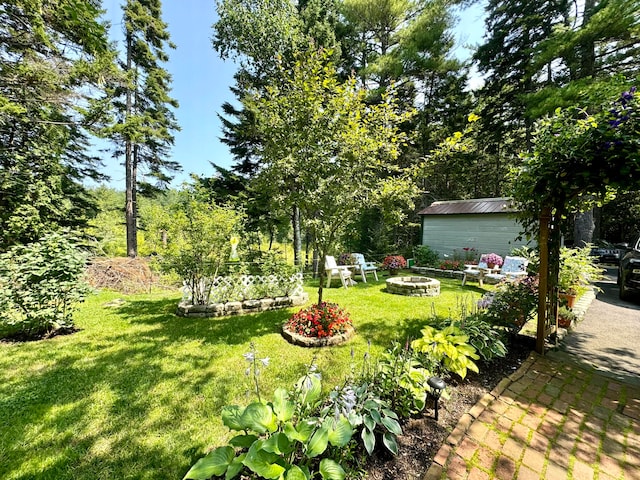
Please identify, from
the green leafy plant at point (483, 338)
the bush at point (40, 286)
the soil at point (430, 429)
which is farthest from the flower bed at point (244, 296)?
the soil at point (430, 429)

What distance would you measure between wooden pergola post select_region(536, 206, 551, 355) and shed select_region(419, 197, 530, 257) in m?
6.83

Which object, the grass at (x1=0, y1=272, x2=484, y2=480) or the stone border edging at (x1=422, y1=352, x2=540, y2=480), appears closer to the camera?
the stone border edging at (x1=422, y1=352, x2=540, y2=480)

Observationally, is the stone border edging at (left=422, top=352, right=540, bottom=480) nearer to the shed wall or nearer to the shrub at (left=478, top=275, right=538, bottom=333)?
the shrub at (left=478, top=275, right=538, bottom=333)

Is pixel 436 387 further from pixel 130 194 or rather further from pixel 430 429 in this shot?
pixel 130 194

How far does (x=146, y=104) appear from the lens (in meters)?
12.2

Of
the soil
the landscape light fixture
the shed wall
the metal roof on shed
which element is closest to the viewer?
the soil

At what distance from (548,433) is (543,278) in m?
1.97

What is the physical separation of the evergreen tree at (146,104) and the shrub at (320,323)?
10097 millimetres

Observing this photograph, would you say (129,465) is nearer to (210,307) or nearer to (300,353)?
(300,353)

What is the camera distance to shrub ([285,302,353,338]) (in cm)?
390

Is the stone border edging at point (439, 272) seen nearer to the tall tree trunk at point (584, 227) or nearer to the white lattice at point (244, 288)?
the tall tree trunk at point (584, 227)

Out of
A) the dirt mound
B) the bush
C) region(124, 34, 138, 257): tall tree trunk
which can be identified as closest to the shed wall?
the dirt mound

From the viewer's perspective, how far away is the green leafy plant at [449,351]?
2463 mm

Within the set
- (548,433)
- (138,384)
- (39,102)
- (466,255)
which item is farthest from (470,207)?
(39,102)
